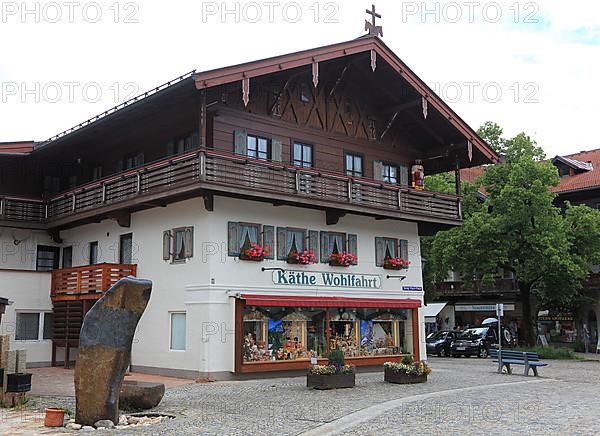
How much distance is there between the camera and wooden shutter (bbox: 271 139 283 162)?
23.4 metres

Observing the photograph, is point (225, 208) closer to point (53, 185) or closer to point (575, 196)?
point (53, 185)

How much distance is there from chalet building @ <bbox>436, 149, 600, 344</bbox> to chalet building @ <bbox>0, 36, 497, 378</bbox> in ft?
59.3

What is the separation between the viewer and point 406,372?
1984cm

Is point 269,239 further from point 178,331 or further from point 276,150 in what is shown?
point 178,331

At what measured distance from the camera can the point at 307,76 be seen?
24594 millimetres

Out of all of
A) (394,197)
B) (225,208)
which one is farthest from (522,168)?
(225,208)

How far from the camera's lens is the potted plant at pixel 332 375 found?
58.9ft

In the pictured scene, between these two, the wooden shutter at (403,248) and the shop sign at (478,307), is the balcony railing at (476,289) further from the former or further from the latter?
the wooden shutter at (403,248)

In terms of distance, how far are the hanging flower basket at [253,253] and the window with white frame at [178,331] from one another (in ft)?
8.36

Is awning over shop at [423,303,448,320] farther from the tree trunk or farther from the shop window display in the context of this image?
the shop window display

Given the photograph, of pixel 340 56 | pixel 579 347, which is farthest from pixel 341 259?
pixel 579 347

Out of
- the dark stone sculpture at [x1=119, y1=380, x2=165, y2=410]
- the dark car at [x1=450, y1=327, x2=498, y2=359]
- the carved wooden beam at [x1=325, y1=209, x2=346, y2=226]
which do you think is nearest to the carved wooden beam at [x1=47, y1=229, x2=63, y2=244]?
the carved wooden beam at [x1=325, y1=209, x2=346, y2=226]

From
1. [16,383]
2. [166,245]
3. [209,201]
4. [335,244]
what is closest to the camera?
[16,383]

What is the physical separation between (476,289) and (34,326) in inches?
1219
